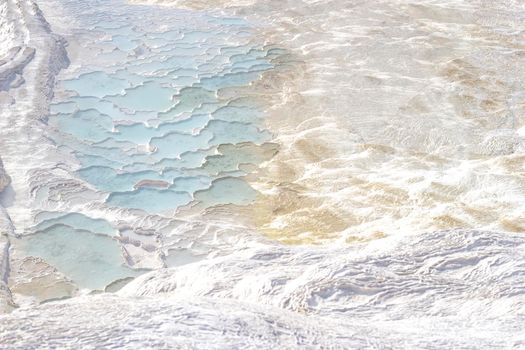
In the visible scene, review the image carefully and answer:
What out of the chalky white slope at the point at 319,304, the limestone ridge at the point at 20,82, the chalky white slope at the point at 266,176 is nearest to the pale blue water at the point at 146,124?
the chalky white slope at the point at 266,176

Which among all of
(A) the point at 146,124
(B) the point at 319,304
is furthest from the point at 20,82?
(B) the point at 319,304

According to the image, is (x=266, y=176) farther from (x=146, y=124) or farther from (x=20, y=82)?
(x=20, y=82)

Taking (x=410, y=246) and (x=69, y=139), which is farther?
(x=69, y=139)

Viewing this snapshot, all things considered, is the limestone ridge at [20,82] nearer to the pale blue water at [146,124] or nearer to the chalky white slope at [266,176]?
the chalky white slope at [266,176]

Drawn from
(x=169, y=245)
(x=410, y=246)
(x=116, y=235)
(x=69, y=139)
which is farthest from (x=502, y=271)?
(x=69, y=139)

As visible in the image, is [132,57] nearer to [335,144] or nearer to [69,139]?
[69,139]

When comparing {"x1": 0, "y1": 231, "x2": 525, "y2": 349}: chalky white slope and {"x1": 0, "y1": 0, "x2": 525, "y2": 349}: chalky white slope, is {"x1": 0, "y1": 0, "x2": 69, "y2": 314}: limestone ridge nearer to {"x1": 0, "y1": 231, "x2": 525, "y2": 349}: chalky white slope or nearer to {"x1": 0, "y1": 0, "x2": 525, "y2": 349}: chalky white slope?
{"x1": 0, "y1": 0, "x2": 525, "y2": 349}: chalky white slope

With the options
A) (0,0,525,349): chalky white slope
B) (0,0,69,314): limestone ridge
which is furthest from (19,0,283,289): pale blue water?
(0,0,69,314): limestone ridge

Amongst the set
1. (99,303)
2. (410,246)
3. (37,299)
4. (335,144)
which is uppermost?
(99,303)

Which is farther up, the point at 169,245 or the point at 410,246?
the point at 410,246
